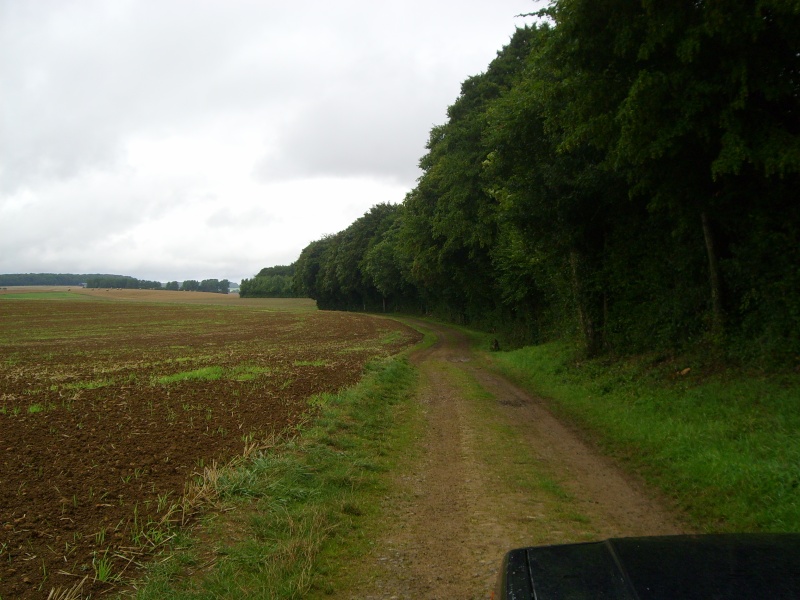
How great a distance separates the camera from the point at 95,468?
7363 millimetres

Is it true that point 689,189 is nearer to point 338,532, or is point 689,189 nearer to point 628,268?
point 628,268

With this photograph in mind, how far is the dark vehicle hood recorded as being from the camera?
2.17 metres

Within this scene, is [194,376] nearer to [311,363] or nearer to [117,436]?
[311,363]

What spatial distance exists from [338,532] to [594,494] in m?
3.30

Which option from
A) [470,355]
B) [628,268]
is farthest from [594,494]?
[470,355]

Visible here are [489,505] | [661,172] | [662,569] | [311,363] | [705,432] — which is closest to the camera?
[662,569]

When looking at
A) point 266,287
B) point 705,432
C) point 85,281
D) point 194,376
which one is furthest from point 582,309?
point 85,281

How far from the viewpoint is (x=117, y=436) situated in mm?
9164

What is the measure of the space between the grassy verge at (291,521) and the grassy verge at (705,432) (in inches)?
149

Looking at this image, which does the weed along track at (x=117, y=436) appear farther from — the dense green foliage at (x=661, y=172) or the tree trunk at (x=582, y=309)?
the dense green foliage at (x=661, y=172)

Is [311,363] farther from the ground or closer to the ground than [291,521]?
closer to the ground

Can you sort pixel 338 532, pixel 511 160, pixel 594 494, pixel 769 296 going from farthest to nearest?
pixel 511 160 → pixel 769 296 → pixel 594 494 → pixel 338 532

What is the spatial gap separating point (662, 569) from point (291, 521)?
408 cm

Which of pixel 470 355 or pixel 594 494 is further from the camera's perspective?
pixel 470 355
